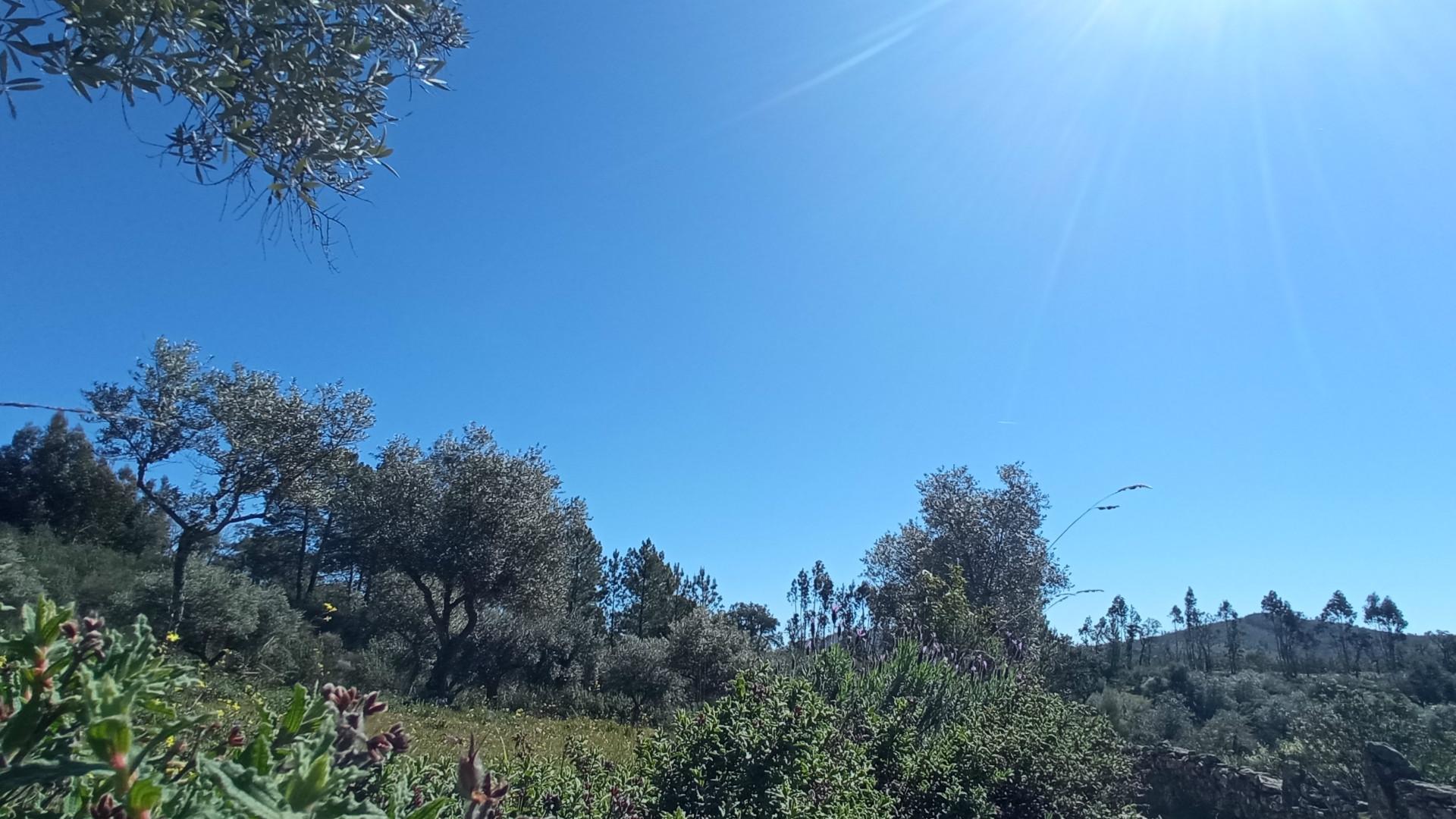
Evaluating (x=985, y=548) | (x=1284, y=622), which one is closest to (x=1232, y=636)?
(x=1284, y=622)

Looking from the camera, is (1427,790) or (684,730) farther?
(1427,790)

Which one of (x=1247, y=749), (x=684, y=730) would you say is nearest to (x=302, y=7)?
(x=684, y=730)

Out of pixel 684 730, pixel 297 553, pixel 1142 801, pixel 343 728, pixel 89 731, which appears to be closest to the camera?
pixel 89 731

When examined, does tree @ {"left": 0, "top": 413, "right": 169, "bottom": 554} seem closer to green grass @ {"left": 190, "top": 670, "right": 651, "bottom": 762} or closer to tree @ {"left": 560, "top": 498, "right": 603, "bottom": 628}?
tree @ {"left": 560, "top": 498, "right": 603, "bottom": 628}

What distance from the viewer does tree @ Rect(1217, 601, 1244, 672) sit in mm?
37506

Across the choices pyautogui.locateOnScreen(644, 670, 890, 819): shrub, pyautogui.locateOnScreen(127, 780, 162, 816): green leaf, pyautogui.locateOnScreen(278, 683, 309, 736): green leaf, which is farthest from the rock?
pyautogui.locateOnScreen(127, 780, 162, 816): green leaf

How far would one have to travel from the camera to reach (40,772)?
636mm

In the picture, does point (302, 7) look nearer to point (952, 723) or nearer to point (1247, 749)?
point (952, 723)

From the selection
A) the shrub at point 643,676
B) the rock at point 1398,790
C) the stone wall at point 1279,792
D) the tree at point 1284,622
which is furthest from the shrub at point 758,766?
the tree at point 1284,622

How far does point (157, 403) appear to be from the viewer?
1480 centimetres

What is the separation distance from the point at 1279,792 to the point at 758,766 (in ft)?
33.8

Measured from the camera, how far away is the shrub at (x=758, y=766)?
2916mm

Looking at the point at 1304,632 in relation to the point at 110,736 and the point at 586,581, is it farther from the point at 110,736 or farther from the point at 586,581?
the point at 110,736

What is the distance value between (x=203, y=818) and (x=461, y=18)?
12.5 feet
